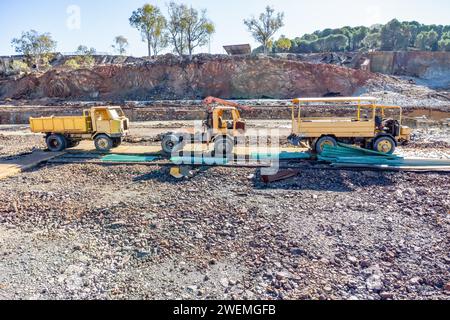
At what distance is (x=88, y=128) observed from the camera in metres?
14.0

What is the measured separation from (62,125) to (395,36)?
65.2 metres

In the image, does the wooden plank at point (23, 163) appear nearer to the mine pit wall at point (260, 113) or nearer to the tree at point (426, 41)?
the mine pit wall at point (260, 113)

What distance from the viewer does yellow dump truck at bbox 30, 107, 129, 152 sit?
45.2ft

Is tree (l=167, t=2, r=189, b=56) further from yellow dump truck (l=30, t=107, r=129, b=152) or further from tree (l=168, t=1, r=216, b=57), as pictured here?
yellow dump truck (l=30, t=107, r=129, b=152)

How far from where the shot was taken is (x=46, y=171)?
1176cm

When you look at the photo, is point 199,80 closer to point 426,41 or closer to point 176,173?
point 176,173

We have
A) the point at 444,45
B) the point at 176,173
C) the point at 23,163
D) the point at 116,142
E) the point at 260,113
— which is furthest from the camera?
the point at 444,45

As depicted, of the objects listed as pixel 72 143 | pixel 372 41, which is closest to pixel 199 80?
pixel 72 143

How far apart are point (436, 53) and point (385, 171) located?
4696 cm

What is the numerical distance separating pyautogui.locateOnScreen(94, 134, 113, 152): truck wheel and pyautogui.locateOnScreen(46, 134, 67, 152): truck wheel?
65.6 inches

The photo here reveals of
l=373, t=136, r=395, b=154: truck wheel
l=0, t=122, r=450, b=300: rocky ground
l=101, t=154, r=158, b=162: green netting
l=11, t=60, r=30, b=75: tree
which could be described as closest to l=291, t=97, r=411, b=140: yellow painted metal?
l=373, t=136, r=395, b=154: truck wheel

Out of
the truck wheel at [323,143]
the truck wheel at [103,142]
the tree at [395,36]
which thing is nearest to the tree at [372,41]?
the tree at [395,36]

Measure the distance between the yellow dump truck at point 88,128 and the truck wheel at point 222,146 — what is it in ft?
14.3

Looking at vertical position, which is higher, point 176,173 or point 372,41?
point 372,41
